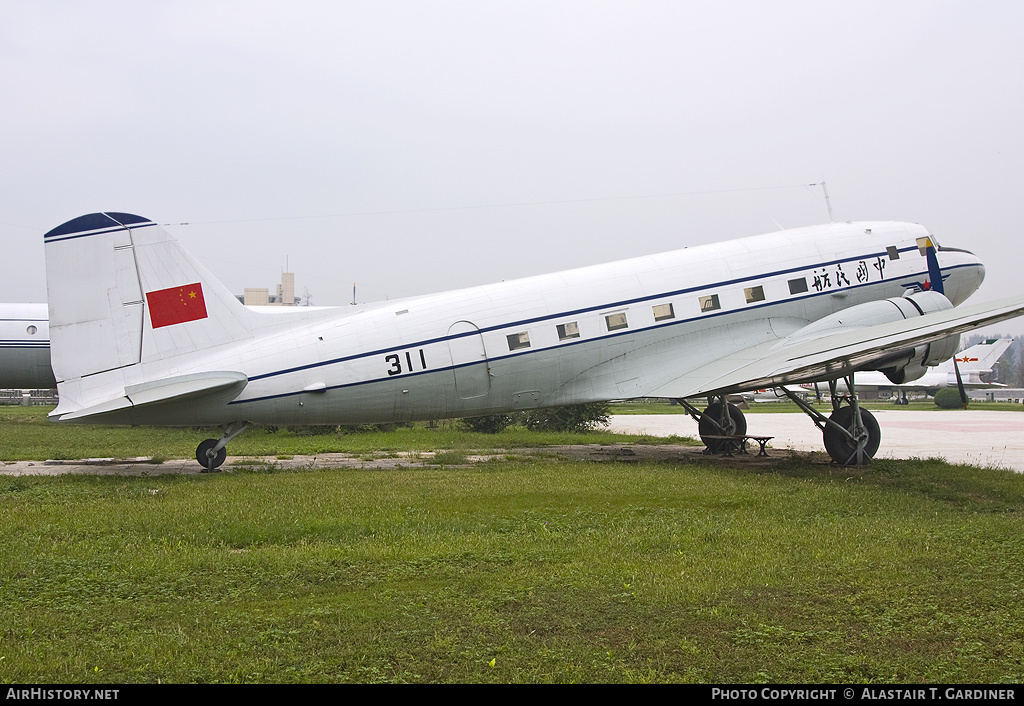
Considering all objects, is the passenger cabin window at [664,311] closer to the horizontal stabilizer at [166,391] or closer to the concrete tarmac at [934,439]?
the concrete tarmac at [934,439]

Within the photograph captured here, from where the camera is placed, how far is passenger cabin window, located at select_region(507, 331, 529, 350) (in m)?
15.2

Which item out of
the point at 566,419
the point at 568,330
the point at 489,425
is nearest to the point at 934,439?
the point at 566,419

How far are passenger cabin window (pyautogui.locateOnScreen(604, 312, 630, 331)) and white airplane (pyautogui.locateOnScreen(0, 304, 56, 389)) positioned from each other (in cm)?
1713

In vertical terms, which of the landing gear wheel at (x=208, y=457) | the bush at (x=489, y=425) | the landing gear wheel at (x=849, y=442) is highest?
the landing gear wheel at (x=208, y=457)

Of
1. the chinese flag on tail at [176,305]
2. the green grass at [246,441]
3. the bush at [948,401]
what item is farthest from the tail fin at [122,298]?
the bush at [948,401]

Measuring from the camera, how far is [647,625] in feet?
19.1

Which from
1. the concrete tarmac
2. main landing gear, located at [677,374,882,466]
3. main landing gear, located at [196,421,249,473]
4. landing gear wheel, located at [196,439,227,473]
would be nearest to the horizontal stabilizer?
main landing gear, located at [196,421,249,473]

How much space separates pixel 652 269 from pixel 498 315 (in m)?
3.47

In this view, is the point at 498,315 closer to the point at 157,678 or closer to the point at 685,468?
the point at 685,468

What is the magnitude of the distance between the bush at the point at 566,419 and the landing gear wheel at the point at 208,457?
14710 millimetres

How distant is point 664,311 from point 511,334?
3.23 m

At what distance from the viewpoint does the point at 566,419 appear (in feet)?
92.6

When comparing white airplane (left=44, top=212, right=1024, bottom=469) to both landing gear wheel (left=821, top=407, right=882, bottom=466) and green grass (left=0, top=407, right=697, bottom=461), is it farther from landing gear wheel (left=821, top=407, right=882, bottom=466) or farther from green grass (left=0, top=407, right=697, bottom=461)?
green grass (left=0, top=407, right=697, bottom=461)

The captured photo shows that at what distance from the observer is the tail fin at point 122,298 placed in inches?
520
